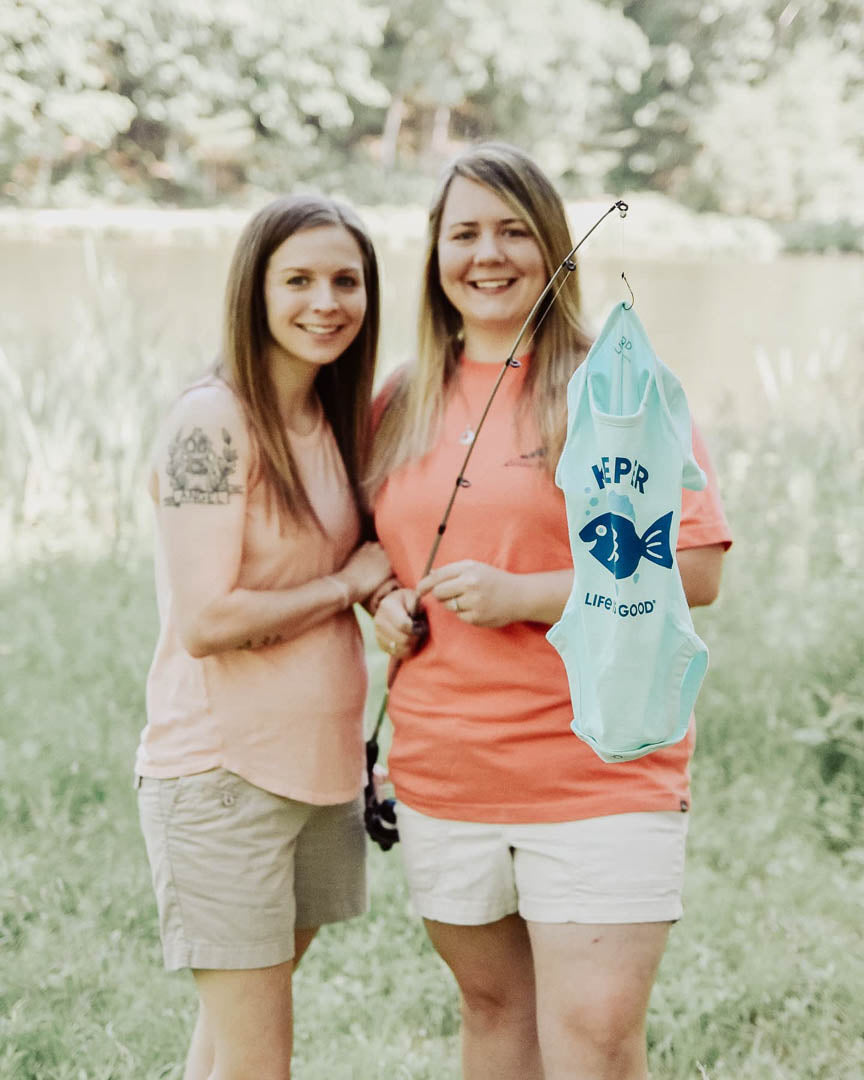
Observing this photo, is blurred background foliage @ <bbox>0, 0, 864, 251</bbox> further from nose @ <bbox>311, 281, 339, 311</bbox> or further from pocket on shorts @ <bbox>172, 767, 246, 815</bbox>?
pocket on shorts @ <bbox>172, 767, 246, 815</bbox>

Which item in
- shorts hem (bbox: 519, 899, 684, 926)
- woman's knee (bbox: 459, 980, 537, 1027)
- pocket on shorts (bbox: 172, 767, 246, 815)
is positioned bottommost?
woman's knee (bbox: 459, 980, 537, 1027)

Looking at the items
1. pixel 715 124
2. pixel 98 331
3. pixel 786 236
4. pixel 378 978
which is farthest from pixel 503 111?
pixel 378 978

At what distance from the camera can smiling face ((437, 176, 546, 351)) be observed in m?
2.17

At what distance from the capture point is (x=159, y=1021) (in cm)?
302

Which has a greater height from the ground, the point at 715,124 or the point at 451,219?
the point at 715,124

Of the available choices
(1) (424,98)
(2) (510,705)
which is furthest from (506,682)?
(1) (424,98)

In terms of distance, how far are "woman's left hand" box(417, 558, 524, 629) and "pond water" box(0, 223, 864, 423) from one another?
13.2 ft

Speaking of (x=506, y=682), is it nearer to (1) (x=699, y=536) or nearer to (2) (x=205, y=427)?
(1) (x=699, y=536)

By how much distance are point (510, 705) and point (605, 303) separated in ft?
17.4

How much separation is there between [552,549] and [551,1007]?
2.56 feet

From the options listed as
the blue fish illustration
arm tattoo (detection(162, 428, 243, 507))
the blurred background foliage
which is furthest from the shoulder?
the blurred background foliage

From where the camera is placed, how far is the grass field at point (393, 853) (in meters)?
2.99

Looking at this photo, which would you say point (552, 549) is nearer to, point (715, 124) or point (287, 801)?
point (287, 801)

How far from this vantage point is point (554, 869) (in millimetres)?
2018
